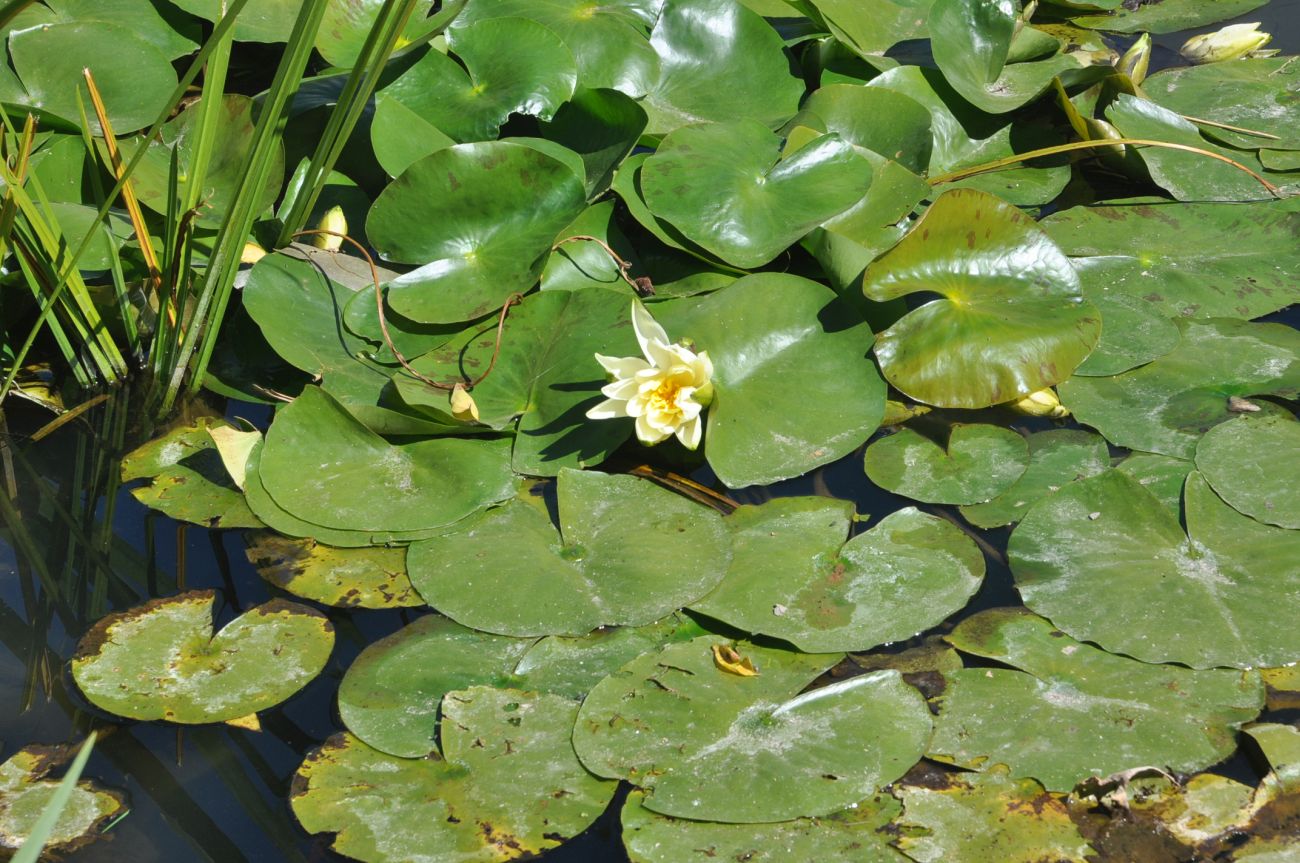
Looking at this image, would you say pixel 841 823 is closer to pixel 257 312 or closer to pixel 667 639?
pixel 667 639

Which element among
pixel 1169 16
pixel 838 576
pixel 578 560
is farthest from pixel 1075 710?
pixel 1169 16

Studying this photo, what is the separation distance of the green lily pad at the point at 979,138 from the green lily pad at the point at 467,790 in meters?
2.06

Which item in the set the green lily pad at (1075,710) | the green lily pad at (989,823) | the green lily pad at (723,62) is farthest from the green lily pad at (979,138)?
the green lily pad at (989,823)

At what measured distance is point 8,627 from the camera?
1997 millimetres

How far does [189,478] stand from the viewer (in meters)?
2.30

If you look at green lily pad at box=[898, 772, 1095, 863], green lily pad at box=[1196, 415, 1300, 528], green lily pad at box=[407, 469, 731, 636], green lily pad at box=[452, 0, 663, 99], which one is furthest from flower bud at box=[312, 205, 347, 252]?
green lily pad at box=[1196, 415, 1300, 528]

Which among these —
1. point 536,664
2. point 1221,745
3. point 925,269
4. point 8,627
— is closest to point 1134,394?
point 925,269

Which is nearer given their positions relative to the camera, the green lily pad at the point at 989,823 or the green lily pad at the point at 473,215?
the green lily pad at the point at 989,823

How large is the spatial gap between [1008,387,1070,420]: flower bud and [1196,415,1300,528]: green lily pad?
28 cm

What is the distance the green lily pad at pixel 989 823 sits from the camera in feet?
5.21

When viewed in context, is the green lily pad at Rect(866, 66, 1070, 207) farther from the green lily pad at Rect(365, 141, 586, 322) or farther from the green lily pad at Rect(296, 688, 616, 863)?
the green lily pad at Rect(296, 688, 616, 863)

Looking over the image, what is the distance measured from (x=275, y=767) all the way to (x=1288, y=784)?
1.62 m

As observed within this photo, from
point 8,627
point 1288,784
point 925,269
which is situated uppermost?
point 925,269

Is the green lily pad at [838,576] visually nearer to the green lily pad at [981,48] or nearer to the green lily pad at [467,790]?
the green lily pad at [467,790]
